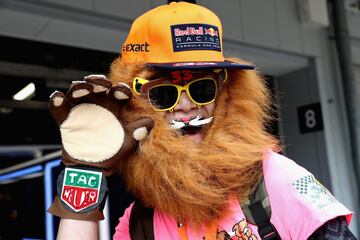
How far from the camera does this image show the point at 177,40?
4.51ft

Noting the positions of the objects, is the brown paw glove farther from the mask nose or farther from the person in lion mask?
the mask nose

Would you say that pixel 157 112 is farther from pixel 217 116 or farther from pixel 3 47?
pixel 3 47

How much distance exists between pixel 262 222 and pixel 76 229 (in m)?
0.53

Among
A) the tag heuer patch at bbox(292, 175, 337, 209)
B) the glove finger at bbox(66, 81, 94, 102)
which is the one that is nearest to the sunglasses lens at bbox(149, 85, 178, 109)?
the glove finger at bbox(66, 81, 94, 102)

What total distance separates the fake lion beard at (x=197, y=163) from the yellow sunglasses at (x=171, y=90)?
0.03 meters

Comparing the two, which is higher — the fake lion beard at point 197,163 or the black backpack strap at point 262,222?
the fake lion beard at point 197,163

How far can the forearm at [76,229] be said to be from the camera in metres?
1.21

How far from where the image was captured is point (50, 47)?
3896 millimetres

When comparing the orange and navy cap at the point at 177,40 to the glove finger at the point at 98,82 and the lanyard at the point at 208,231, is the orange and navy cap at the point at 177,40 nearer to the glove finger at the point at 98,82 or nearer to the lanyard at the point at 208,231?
the glove finger at the point at 98,82

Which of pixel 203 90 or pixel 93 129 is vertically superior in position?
pixel 203 90

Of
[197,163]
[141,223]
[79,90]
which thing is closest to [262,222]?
[197,163]

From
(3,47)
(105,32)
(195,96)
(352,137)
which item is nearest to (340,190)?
(352,137)

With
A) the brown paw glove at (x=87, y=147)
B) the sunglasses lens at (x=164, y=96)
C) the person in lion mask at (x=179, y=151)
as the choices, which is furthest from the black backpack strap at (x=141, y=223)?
the sunglasses lens at (x=164, y=96)

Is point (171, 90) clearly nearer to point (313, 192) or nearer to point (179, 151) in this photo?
point (179, 151)
